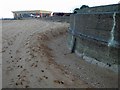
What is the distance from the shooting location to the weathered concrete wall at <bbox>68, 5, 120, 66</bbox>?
1368 centimetres

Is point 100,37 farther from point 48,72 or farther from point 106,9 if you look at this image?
point 48,72

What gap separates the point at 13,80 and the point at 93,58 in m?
5.15

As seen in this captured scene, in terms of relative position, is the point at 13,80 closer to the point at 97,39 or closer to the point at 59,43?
the point at 97,39

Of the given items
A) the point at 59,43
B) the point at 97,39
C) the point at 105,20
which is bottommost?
the point at 59,43

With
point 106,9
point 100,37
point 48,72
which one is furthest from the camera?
point 100,37

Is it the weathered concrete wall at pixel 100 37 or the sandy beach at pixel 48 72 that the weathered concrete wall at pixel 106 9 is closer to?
the weathered concrete wall at pixel 100 37

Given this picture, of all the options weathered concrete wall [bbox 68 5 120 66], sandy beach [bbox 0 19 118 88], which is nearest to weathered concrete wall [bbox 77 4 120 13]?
weathered concrete wall [bbox 68 5 120 66]

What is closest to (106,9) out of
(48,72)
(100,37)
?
(100,37)

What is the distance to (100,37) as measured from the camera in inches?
604

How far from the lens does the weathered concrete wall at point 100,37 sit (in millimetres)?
13680

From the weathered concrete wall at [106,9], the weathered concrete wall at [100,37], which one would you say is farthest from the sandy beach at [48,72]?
the weathered concrete wall at [106,9]

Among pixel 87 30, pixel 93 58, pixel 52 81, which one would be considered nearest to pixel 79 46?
pixel 87 30

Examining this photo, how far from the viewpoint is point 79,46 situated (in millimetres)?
18953

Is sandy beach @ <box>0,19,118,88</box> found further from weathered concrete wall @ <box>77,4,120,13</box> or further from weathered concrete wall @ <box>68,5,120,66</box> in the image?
weathered concrete wall @ <box>77,4,120,13</box>
